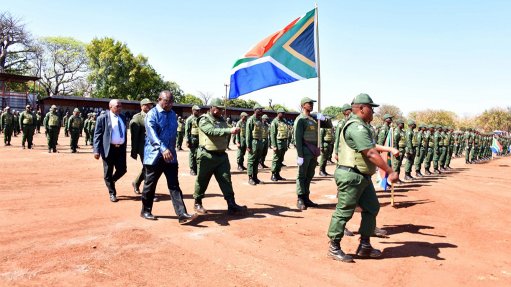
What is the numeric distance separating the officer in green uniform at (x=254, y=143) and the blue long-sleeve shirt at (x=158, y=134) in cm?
468

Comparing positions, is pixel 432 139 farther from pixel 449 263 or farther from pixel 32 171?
pixel 32 171

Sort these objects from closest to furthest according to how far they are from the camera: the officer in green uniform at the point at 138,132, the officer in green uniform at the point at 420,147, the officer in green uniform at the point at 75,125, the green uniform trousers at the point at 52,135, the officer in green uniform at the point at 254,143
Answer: the officer in green uniform at the point at 138,132, the officer in green uniform at the point at 254,143, the officer in green uniform at the point at 420,147, the green uniform trousers at the point at 52,135, the officer in green uniform at the point at 75,125

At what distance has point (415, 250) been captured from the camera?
4.91 metres

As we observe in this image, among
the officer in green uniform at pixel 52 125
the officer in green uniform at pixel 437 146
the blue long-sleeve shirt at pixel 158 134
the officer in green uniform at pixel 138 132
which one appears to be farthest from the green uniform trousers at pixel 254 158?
the officer in green uniform at pixel 52 125

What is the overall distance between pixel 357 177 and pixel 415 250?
1.48m

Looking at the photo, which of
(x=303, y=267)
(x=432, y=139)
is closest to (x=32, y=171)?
(x=303, y=267)

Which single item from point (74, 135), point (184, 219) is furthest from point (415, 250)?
point (74, 135)

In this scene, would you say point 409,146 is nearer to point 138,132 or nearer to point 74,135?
point 138,132

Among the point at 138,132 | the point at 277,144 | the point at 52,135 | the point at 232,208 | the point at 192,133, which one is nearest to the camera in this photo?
the point at 232,208

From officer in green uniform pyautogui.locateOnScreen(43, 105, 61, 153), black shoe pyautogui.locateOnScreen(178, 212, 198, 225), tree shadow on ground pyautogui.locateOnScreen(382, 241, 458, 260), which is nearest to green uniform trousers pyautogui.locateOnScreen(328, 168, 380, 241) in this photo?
tree shadow on ground pyautogui.locateOnScreen(382, 241, 458, 260)

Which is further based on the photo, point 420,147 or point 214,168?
point 420,147

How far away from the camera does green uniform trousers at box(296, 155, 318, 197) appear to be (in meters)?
7.08

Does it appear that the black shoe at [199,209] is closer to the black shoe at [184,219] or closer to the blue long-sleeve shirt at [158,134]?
the black shoe at [184,219]

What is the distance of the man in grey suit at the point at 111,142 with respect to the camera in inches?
280
